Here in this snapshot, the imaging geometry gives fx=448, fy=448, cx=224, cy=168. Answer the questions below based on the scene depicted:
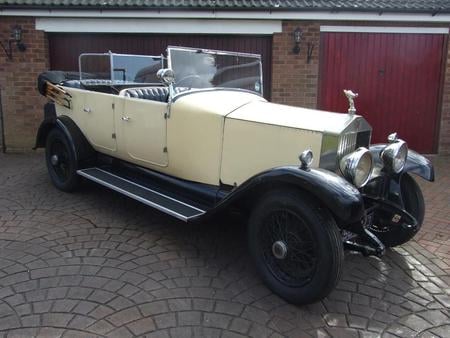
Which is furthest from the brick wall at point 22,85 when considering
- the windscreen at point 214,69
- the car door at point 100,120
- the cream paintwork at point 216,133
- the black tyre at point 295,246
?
the black tyre at point 295,246

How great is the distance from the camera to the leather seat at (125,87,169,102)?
14.7 feet

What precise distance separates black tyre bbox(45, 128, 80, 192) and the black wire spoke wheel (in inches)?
107

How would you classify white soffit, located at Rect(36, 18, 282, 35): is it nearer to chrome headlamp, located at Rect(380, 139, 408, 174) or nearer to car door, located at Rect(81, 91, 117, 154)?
car door, located at Rect(81, 91, 117, 154)

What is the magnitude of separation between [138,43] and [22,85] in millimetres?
2092

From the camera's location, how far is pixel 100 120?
4.80m

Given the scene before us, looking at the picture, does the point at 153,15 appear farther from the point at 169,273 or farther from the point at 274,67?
the point at 169,273

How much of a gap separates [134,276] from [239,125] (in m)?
1.39

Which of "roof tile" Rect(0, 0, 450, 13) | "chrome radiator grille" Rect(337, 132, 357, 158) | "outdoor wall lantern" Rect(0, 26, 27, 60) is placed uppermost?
"roof tile" Rect(0, 0, 450, 13)

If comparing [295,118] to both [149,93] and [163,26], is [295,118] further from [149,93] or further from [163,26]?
[163,26]

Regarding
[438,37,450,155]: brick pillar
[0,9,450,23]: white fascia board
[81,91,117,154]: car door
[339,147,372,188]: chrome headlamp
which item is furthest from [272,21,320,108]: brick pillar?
[339,147,372,188]: chrome headlamp

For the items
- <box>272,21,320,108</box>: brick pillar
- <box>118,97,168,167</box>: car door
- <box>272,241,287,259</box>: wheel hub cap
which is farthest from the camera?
<box>272,21,320,108</box>: brick pillar

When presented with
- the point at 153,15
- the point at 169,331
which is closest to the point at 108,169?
the point at 169,331

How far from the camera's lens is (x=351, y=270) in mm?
3449

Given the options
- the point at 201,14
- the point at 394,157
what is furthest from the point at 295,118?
the point at 201,14
